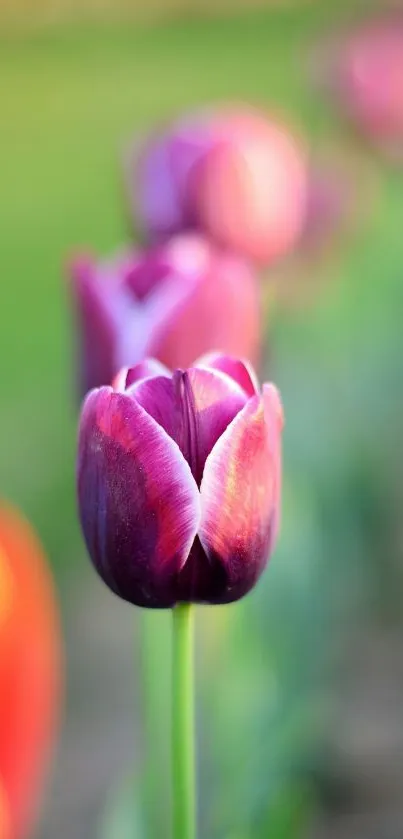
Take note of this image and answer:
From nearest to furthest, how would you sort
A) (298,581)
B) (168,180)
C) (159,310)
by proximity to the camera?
(159,310)
(168,180)
(298,581)

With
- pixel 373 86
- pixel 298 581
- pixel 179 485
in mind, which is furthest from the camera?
pixel 373 86

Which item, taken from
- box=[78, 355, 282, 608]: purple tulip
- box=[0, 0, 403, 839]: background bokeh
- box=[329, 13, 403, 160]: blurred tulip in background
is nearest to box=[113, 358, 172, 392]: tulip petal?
box=[78, 355, 282, 608]: purple tulip

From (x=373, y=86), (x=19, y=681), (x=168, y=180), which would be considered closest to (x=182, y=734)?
(x=19, y=681)

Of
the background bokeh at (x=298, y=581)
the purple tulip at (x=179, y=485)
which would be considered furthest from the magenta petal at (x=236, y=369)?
the background bokeh at (x=298, y=581)

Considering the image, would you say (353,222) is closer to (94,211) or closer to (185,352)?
(185,352)

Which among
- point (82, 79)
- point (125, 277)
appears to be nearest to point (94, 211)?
point (82, 79)

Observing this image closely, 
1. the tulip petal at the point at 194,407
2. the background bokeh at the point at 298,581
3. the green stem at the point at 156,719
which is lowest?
the background bokeh at the point at 298,581

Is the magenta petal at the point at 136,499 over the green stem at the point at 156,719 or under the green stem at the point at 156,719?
over

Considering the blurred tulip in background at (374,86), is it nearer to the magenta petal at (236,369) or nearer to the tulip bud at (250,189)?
the tulip bud at (250,189)

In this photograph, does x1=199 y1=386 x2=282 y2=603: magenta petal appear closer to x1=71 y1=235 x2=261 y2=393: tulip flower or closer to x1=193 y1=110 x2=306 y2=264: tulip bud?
x1=71 y1=235 x2=261 y2=393: tulip flower

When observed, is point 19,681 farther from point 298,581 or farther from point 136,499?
point 298,581
